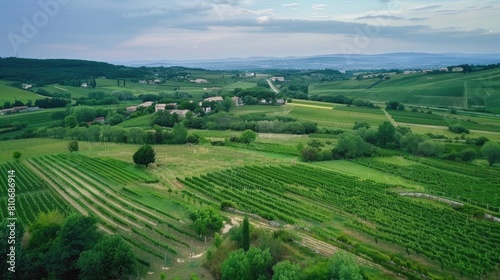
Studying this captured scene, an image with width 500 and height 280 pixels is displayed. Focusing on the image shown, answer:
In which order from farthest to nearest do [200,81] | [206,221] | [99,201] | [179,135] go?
[200,81], [179,135], [99,201], [206,221]

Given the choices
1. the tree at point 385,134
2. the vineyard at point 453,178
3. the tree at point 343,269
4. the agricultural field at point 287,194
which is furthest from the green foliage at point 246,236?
the tree at point 385,134

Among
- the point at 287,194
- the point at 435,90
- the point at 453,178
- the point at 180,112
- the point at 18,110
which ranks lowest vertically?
the point at 287,194

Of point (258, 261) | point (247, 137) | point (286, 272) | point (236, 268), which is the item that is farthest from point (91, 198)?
point (247, 137)

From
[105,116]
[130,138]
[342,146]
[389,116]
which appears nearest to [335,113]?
[389,116]

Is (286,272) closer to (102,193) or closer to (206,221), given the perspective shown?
(206,221)

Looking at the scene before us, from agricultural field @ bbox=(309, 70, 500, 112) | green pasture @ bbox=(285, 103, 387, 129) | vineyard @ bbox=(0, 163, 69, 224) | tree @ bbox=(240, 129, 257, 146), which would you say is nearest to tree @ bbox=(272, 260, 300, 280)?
vineyard @ bbox=(0, 163, 69, 224)

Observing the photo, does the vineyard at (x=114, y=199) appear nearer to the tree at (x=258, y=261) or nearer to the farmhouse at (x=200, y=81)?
the tree at (x=258, y=261)

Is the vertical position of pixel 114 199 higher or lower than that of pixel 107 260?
lower
